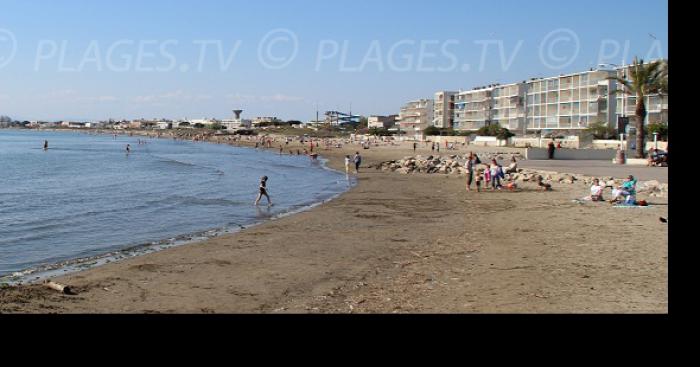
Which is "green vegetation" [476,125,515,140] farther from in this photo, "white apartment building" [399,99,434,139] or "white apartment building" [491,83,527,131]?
"white apartment building" [399,99,434,139]

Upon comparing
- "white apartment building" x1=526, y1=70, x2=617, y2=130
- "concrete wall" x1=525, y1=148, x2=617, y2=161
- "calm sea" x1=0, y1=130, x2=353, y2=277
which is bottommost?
"calm sea" x1=0, y1=130, x2=353, y2=277

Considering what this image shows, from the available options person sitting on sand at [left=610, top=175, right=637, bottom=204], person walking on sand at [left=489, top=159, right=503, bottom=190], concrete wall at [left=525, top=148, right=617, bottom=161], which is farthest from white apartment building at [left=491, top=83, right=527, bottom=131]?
person sitting on sand at [left=610, top=175, right=637, bottom=204]

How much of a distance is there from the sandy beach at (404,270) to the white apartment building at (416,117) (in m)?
116

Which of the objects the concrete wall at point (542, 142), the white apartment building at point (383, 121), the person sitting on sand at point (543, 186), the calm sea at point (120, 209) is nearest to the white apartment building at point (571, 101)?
the concrete wall at point (542, 142)

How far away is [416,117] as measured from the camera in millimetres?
141375

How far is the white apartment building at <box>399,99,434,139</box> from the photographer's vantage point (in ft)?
448

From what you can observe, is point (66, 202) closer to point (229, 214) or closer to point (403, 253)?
point (229, 214)

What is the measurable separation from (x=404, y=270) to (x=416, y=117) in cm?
13345

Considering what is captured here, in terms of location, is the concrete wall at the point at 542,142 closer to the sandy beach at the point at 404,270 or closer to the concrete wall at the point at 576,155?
the concrete wall at the point at 576,155

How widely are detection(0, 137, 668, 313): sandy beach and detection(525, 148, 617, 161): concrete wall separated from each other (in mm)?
27366

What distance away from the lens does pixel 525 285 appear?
792 cm

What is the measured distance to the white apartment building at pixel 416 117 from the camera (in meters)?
136

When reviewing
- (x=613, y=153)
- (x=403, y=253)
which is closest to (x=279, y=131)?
(x=613, y=153)

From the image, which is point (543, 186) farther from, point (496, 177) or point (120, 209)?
point (120, 209)
